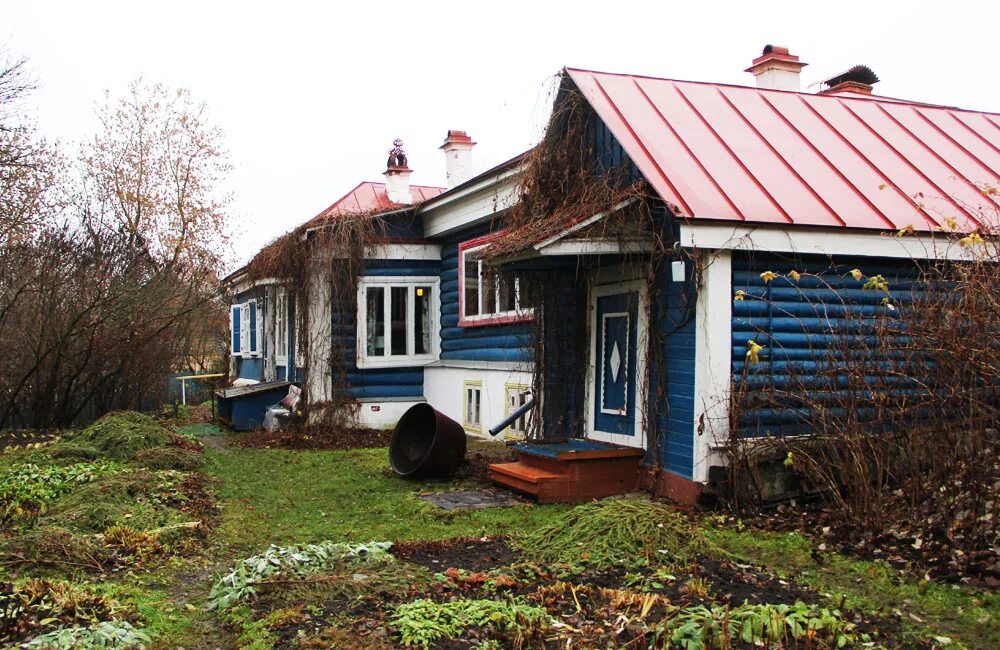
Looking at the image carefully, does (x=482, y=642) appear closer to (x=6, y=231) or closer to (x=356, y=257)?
(x=356, y=257)

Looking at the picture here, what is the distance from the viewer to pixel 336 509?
8945 millimetres

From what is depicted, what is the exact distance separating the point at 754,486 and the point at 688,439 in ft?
2.43

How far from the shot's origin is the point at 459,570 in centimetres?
609

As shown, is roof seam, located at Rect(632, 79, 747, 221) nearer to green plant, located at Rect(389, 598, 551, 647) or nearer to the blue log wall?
the blue log wall

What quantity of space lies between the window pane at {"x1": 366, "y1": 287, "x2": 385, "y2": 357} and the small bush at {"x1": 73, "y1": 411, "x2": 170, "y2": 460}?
169 inches

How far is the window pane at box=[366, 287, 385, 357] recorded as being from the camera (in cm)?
1602

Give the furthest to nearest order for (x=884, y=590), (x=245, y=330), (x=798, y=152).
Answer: (x=245, y=330) → (x=798, y=152) → (x=884, y=590)

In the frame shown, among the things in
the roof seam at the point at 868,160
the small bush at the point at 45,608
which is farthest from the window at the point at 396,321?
the small bush at the point at 45,608

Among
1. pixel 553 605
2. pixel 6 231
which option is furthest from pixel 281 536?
pixel 6 231

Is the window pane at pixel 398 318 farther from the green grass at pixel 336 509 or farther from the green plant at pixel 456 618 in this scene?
the green plant at pixel 456 618

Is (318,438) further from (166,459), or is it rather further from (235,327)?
(235,327)

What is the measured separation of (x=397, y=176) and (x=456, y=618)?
561 inches

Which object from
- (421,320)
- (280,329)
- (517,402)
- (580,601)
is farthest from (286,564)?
(280,329)

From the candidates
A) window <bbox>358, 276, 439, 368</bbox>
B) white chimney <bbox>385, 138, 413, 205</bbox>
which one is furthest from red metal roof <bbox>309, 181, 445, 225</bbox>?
window <bbox>358, 276, 439, 368</bbox>
